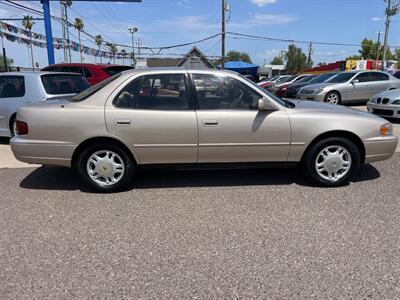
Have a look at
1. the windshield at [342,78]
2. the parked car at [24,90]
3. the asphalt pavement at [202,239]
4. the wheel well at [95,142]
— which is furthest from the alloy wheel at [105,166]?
the windshield at [342,78]

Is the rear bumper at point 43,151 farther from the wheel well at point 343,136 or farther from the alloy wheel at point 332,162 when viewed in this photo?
the alloy wheel at point 332,162

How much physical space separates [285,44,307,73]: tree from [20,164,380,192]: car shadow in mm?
98091

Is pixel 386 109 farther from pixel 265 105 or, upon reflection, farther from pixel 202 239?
pixel 202 239

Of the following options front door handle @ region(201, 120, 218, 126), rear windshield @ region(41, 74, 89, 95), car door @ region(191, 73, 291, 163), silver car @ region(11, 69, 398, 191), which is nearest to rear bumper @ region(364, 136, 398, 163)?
silver car @ region(11, 69, 398, 191)

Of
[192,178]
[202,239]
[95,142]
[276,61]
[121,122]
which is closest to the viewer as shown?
[202,239]

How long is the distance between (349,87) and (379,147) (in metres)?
9.44

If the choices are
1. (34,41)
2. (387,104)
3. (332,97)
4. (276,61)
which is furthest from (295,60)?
(387,104)

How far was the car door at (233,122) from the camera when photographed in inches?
157

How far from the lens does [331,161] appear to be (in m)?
4.20

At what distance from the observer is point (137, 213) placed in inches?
141

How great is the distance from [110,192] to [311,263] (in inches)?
102

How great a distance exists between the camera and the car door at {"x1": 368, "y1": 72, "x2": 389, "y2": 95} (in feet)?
42.8

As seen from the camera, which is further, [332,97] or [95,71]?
[332,97]

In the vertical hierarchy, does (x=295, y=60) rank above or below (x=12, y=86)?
above
